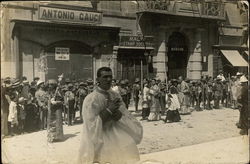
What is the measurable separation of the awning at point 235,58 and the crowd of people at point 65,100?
52cm

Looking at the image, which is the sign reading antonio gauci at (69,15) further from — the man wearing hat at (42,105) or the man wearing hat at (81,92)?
the man wearing hat at (42,105)

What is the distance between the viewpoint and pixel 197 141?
7320 mm

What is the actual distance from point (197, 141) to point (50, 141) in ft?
9.92

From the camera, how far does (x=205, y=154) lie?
20.0 ft

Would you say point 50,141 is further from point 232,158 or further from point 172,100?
point 172,100

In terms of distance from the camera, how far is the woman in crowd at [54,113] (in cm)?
669

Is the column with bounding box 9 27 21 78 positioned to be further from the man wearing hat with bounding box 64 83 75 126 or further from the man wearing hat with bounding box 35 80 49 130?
the man wearing hat with bounding box 64 83 75 126

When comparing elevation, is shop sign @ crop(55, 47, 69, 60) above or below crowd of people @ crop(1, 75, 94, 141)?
above

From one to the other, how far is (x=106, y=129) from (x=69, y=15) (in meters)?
4.22

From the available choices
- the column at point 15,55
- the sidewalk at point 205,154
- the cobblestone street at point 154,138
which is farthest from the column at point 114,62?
the sidewalk at point 205,154

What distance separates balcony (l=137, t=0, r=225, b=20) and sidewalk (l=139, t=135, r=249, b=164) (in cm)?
488

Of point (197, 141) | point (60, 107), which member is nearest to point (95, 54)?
point (60, 107)

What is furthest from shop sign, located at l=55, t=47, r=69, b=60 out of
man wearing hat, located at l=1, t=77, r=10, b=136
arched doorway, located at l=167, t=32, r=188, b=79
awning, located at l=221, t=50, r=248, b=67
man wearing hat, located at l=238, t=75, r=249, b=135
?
awning, located at l=221, t=50, r=248, b=67

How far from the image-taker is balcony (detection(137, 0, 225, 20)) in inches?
423
